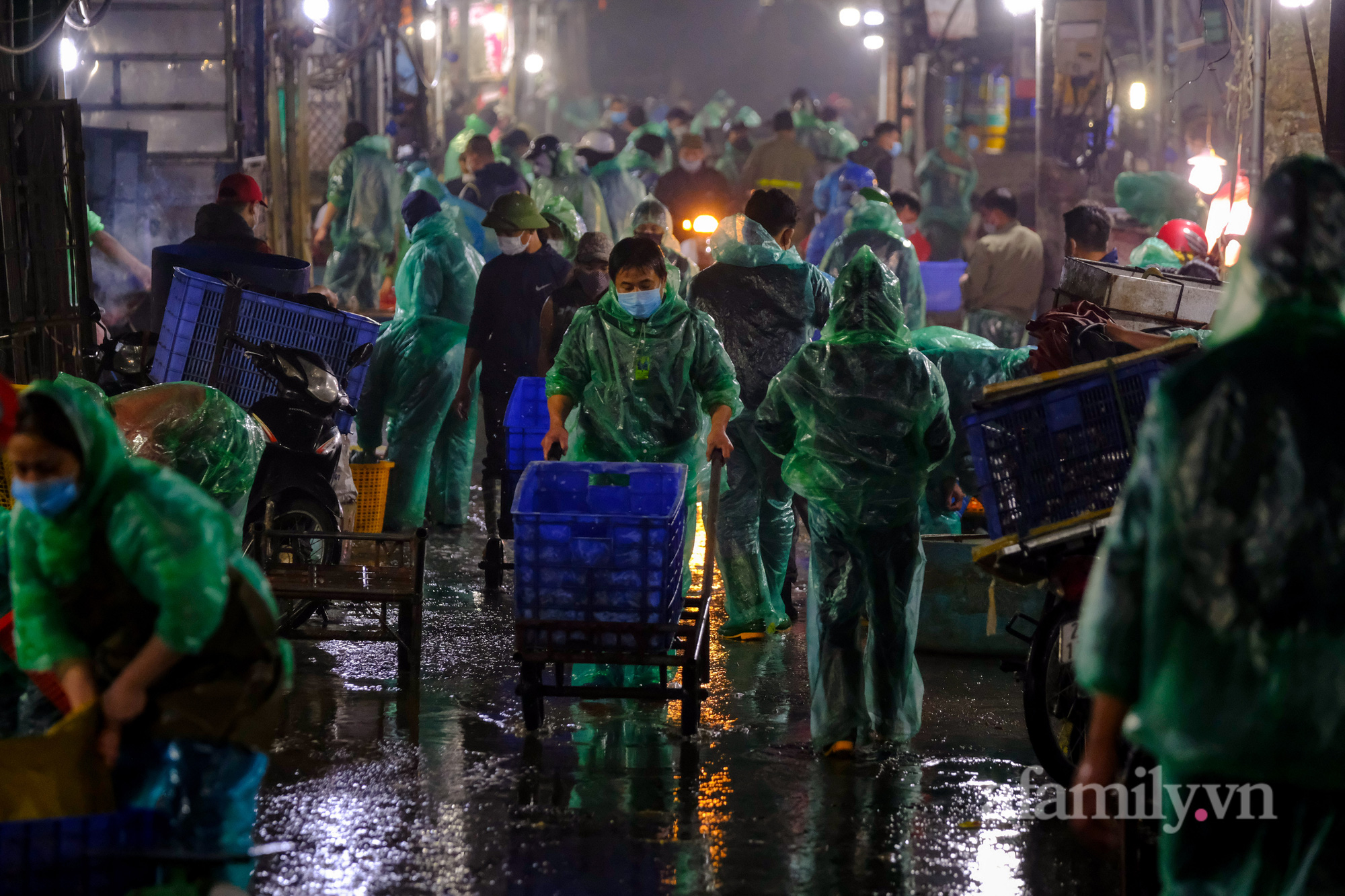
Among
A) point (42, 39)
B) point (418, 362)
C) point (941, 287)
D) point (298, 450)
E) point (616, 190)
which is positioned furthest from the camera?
point (616, 190)

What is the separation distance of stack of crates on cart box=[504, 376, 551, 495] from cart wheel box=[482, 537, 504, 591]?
1.39 feet

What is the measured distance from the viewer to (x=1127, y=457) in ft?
16.8

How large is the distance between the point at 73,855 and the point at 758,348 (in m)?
5.43

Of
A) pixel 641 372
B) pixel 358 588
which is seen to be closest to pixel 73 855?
pixel 358 588

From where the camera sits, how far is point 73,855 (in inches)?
120

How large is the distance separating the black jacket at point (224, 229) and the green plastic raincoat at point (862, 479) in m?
4.58

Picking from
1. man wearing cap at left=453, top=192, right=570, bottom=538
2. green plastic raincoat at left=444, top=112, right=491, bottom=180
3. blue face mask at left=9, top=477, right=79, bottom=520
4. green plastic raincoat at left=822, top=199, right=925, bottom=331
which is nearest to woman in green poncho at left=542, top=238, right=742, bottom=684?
man wearing cap at left=453, top=192, right=570, bottom=538

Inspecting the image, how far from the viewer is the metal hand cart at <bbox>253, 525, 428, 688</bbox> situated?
673cm

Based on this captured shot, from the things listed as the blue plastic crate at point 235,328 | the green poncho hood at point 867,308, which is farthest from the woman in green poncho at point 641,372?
the blue plastic crate at point 235,328

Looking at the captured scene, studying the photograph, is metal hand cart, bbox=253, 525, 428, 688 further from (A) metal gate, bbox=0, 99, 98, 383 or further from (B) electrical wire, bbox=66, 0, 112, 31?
(B) electrical wire, bbox=66, 0, 112, 31

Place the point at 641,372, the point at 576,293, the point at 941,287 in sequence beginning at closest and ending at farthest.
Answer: the point at 641,372
the point at 576,293
the point at 941,287

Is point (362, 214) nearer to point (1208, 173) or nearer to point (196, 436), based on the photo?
point (1208, 173)

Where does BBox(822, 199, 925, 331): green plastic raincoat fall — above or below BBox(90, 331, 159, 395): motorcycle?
above

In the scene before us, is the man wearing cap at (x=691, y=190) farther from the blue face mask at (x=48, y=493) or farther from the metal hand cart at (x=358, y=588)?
the blue face mask at (x=48, y=493)
